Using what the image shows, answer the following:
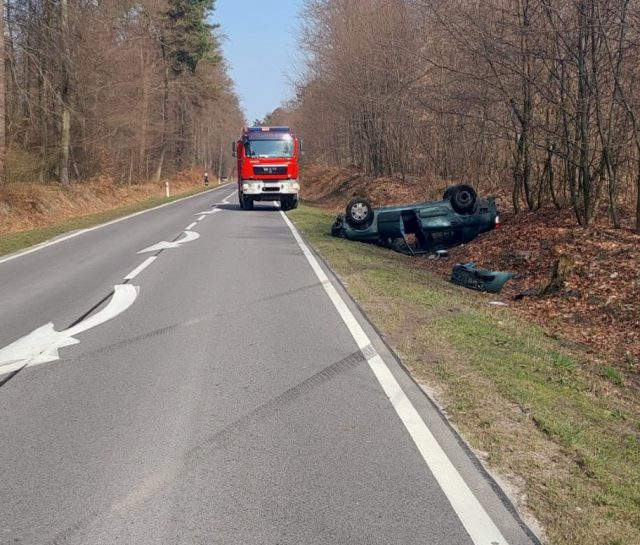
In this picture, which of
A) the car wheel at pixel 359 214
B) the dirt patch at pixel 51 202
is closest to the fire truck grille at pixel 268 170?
the dirt patch at pixel 51 202

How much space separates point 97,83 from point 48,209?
37.7ft

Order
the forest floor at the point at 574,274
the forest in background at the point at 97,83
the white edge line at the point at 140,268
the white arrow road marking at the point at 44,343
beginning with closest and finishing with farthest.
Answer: the white arrow road marking at the point at 44,343
the forest floor at the point at 574,274
the white edge line at the point at 140,268
the forest in background at the point at 97,83

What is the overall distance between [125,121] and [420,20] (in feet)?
57.2

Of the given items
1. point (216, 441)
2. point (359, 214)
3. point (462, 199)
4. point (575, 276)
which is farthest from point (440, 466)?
point (359, 214)

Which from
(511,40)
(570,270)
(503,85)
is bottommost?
(570,270)

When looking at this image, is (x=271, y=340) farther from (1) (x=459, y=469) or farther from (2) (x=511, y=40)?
(2) (x=511, y=40)

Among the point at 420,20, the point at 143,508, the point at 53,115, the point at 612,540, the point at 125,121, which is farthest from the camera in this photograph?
the point at 125,121

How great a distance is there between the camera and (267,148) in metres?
26.7

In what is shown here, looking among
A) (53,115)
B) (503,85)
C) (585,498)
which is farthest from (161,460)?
(53,115)

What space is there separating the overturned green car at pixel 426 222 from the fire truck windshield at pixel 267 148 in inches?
388

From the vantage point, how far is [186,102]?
58.8m

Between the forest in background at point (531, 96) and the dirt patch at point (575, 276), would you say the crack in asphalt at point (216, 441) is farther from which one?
the forest in background at point (531, 96)

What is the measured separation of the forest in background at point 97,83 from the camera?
26.2m

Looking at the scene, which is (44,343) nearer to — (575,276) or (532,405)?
(532,405)
